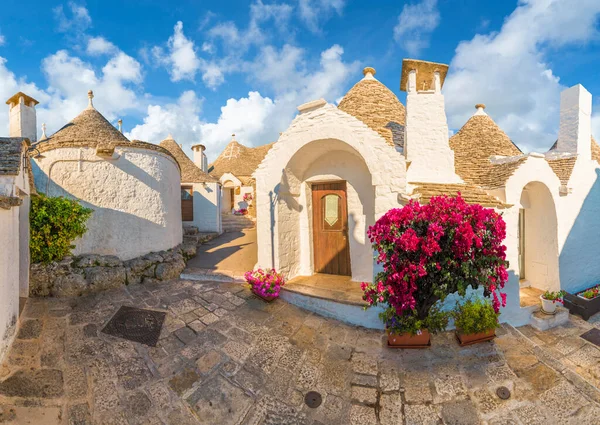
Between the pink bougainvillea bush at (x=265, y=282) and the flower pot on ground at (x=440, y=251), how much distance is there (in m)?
2.42

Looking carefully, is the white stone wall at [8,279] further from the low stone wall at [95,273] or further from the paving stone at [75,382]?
the low stone wall at [95,273]

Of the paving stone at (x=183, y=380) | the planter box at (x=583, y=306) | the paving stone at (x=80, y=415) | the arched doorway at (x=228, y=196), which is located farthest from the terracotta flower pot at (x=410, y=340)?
the arched doorway at (x=228, y=196)

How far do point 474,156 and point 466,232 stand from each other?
582 cm

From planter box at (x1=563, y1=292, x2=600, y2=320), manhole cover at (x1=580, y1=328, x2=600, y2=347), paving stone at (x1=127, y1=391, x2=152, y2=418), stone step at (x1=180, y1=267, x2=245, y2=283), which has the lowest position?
manhole cover at (x1=580, y1=328, x2=600, y2=347)

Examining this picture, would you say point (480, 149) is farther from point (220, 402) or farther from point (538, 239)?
point (220, 402)

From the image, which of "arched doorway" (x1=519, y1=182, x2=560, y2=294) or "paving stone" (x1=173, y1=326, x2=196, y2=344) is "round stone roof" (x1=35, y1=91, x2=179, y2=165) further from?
"arched doorway" (x1=519, y1=182, x2=560, y2=294)

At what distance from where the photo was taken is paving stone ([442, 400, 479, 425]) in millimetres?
2924

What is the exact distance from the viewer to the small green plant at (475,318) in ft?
13.5

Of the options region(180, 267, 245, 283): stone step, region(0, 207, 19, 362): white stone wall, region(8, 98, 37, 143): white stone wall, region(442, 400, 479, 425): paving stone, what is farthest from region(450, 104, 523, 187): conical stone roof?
region(8, 98, 37, 143): white stone wall

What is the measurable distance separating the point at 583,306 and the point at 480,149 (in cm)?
471

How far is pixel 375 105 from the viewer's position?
770 cm

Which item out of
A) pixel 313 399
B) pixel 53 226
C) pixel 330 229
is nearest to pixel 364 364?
pixel 313 399

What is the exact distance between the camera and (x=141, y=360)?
365 cm

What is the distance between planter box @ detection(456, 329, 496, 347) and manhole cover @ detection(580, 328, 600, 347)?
10.7 ft
